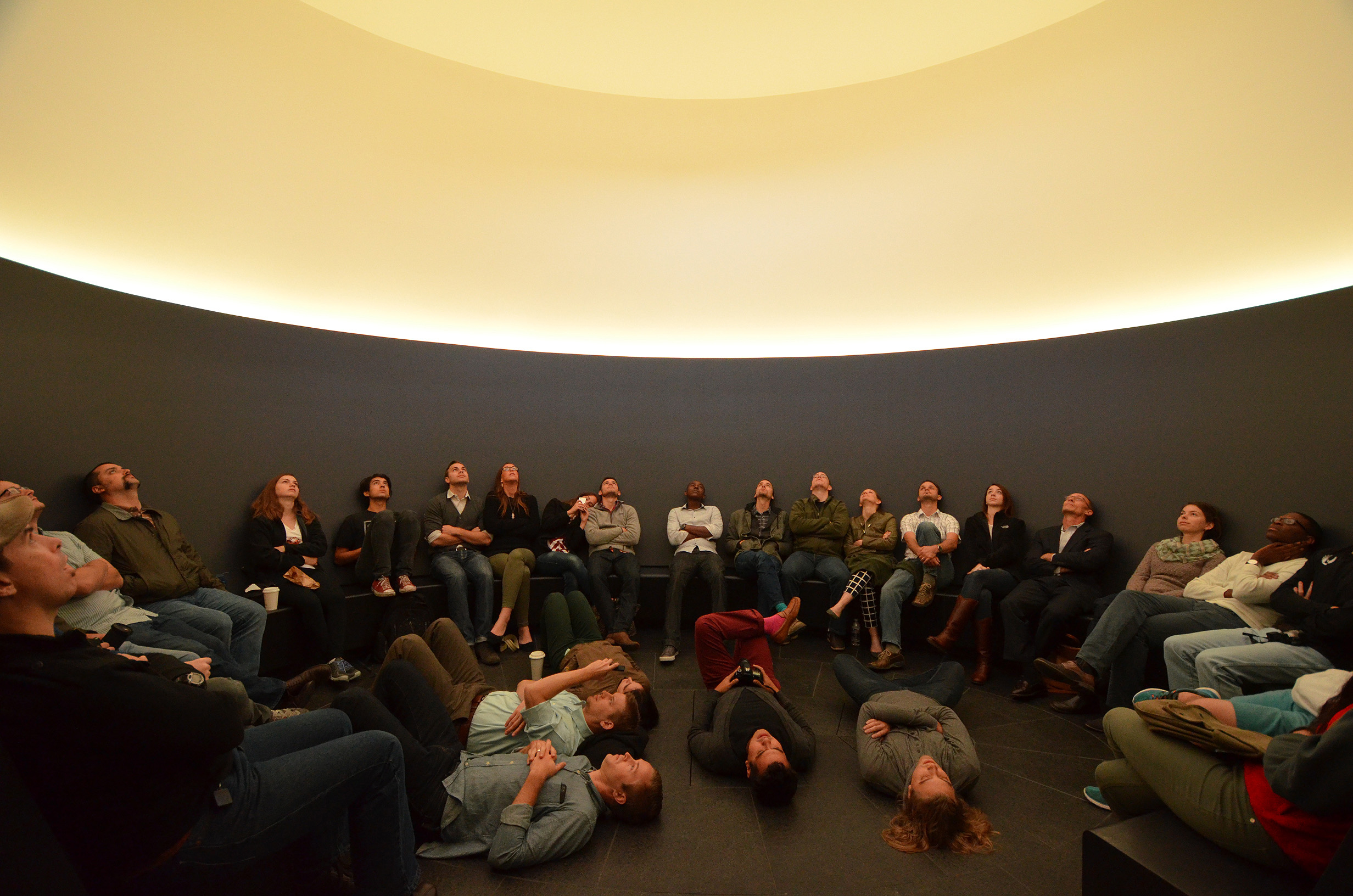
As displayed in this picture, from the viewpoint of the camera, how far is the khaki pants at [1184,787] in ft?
5.78

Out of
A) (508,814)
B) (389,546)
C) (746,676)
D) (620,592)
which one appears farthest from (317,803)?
(620,592)

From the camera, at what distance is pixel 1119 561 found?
512 centimetres

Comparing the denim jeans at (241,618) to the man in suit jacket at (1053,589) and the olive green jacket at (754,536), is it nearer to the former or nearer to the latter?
the olive green jacket at (754,536)

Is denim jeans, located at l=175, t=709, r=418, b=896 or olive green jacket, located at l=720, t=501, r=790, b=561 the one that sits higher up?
olive green jacket, located at l=720, t=501, r=790, b=561

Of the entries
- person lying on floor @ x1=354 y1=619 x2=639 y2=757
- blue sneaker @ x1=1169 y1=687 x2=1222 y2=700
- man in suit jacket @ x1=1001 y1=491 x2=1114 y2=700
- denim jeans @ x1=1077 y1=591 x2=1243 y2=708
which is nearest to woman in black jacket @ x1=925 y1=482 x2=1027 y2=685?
man in suit jacket @ x1=1001 y1=491 x2=1114 y2=700

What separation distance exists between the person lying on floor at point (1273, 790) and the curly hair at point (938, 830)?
0.71 metres

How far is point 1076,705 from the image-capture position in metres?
3.93

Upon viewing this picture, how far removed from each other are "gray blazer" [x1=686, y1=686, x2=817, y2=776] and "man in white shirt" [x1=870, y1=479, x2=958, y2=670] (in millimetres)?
1667

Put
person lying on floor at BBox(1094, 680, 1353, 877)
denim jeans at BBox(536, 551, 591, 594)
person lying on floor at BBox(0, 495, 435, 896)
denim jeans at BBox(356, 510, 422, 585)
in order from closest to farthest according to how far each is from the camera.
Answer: person lying on floor at BBox(0, 495, 435, 896) → person lying on floor at BBox(1094, 680, 1353, 877) → denim jeans at BBox(356, 510, 422, 585) → denim jeans at BBox(536, 551, 591, 594)

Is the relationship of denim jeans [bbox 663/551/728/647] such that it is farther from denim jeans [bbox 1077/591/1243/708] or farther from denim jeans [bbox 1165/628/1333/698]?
denim jeans [bbox 1165/628/1333/698]

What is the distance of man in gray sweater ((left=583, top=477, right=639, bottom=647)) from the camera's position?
545 cm

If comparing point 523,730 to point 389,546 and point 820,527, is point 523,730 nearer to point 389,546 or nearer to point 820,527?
point 389,546

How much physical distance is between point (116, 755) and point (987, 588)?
4999 millimetres

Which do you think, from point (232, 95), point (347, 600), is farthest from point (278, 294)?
point (347, 600)
